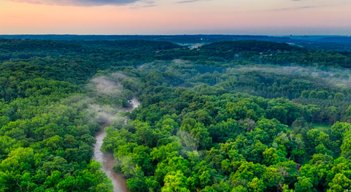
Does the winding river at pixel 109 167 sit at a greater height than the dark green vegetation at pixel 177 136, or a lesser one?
lesser

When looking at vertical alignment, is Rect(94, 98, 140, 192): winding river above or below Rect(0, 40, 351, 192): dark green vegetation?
below

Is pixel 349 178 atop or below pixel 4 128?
below

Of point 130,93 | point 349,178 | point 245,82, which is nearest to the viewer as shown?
point 349,178

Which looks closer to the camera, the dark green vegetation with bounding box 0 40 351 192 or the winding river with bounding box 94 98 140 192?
the dark green vegetation with bounding box 0 40 351 192

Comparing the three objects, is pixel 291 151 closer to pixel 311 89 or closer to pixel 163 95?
pixel 163 95

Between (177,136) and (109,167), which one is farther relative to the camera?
(177,136)

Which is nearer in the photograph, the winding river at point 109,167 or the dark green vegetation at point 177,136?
the dark green vegetation at point 177,136

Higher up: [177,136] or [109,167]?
[177,136]

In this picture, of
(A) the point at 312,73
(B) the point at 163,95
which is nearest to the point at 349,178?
(B) the point at 163,95
